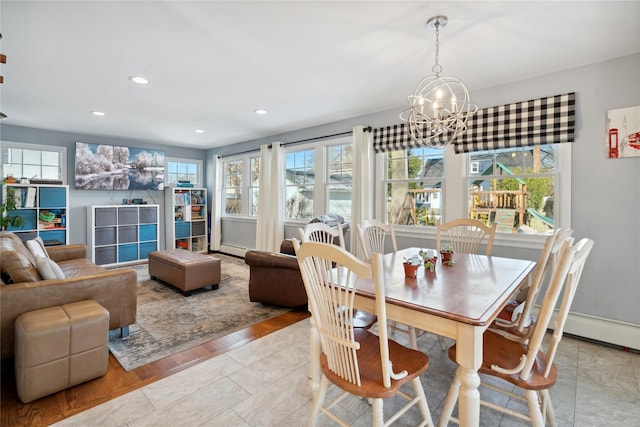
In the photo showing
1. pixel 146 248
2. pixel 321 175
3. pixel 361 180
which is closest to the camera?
pixel 361 180

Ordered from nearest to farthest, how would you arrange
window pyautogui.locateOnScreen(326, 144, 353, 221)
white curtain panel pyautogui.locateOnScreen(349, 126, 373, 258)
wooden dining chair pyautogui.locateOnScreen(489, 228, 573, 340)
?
wooden dining chair pyautogui.locateOnScreen(489, 228, 573, 340) < white curtain panel pyautogui.locateOnScreen(349, 126, 373, 258) < window pyautogui.locateOnScreen(326, 144, 353, 221)

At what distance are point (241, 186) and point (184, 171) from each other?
1623 mm

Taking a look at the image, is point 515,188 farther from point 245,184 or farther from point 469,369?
point 245,184

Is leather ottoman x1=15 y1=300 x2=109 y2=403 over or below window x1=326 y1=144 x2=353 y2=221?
below

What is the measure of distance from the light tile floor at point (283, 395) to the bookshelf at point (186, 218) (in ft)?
15.6

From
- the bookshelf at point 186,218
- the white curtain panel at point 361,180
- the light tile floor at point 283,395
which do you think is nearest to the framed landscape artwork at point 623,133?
the light tile floor at point 283,395

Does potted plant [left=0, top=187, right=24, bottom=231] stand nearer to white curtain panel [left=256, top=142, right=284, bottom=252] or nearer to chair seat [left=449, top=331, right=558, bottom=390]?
white curtain panel [left=256, top=142, right=284, bottom=252]

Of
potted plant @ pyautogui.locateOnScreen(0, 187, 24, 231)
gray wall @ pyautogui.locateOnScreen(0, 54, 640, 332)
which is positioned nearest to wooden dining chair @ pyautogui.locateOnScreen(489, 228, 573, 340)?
gray wall @ pyautogui.locateOnScreen(0, 54, 640, 332)

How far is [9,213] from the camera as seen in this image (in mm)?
4648

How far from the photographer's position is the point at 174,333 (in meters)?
2.88

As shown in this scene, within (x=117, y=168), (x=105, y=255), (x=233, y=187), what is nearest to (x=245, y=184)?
(x=233, y=187)

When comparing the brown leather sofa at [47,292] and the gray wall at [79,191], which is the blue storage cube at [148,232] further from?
the brown leather sofa at [47,292]

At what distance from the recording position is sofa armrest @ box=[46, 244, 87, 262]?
390 cm

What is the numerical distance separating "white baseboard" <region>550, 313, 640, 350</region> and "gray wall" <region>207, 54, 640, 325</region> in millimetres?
49
